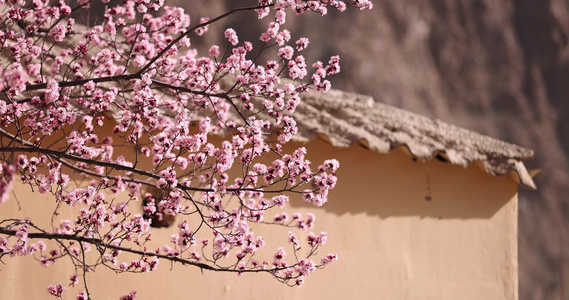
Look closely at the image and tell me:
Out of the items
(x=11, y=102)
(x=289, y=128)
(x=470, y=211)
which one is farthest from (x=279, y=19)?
(x=470, y=211)

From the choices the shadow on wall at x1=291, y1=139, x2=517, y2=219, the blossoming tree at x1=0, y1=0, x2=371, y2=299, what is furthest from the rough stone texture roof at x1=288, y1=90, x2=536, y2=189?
the blossoming tree at x1=0, y1=0, x2=371, y2=299

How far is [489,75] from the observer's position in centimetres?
1277

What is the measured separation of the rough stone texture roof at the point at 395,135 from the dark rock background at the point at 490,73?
529 cm

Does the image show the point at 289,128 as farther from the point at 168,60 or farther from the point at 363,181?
the point at 363,181

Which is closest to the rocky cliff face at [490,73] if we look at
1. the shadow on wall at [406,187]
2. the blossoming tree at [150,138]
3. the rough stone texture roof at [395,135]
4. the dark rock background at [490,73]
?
the dark rock background at [490,73]

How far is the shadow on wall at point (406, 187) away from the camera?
239 inches

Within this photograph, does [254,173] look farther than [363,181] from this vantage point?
No

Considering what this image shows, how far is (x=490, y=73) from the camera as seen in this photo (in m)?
12.8

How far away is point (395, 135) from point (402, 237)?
73 cm

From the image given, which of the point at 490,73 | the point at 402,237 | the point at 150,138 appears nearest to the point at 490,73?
the point at 490,73

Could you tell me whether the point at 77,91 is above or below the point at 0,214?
above

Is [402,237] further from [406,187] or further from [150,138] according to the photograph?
[150,138]

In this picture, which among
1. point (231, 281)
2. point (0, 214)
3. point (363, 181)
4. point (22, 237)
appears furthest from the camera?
point (363, 181)

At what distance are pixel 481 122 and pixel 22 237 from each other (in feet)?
30.4
